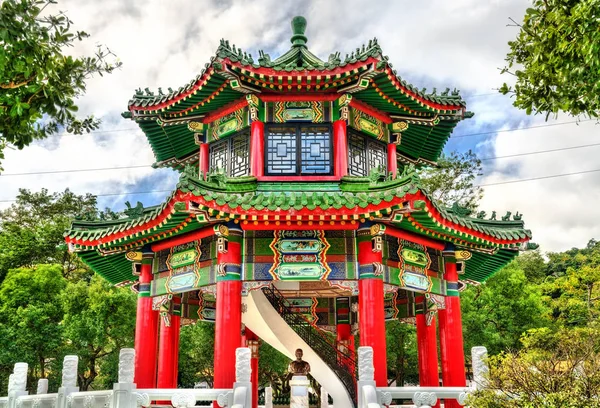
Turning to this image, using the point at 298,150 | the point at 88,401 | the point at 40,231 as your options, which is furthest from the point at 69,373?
the point at 40,231

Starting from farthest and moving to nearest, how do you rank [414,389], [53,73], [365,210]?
[365,210] → [414,389] → [53,73]

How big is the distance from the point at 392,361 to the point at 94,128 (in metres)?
24.4

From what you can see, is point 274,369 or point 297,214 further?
point 274,369

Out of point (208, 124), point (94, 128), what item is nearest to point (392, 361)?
point (208, 124)

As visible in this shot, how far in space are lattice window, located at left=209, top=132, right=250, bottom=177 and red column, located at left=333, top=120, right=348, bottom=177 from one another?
7.25 ft

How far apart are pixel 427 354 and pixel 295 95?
25.7ft

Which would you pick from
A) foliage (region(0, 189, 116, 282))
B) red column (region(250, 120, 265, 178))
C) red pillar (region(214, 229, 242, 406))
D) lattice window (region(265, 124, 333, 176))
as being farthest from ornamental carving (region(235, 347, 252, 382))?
foliage (region(0, 189, 116, 282))

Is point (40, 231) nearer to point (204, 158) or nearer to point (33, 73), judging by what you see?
point (204, 158)

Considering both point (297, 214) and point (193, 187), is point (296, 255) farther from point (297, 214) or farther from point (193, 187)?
point (193, 187)

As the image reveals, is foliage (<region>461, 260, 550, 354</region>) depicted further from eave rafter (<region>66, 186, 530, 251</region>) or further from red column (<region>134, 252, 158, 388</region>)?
red column (<region>134, 252, 158, 388</region>)

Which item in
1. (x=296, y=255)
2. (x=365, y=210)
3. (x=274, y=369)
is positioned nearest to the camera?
(x=365, y=210)

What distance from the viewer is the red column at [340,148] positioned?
13820 millimetres

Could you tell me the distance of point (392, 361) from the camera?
3008cm

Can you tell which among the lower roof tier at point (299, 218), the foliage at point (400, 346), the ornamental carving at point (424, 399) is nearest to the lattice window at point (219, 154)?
the lower roof tier at point (299, 218)
